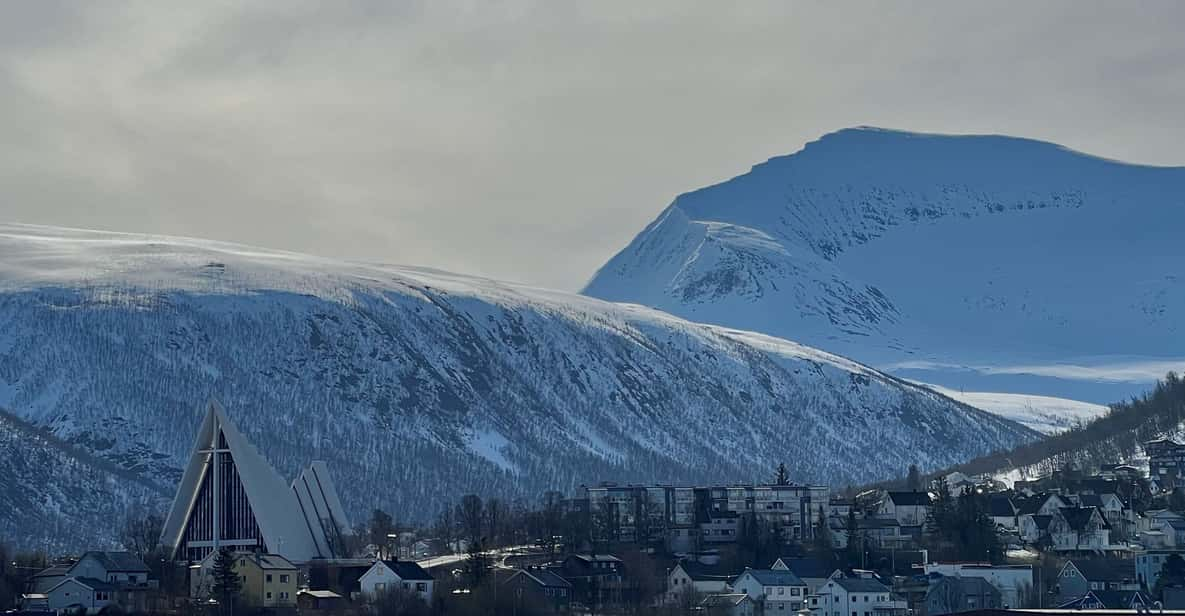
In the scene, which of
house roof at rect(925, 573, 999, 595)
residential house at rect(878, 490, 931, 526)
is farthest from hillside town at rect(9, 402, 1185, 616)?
residential house at rect(878, 490, 931, 526)

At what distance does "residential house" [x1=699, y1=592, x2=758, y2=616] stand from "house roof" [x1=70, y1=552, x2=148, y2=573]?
25.9 m

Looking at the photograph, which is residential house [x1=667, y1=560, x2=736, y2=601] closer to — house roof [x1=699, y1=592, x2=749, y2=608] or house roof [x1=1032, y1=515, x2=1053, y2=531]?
house roof [x1=699, y1=592, x2=749, y2=608]

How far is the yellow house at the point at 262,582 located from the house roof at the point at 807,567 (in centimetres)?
2485

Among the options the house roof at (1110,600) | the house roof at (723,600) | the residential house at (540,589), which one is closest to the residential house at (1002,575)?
the house roof at (1110,600)

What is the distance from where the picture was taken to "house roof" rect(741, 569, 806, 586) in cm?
12700

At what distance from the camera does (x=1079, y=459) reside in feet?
637

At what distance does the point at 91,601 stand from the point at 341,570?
15323 mm

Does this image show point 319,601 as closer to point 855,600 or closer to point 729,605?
point 729,605

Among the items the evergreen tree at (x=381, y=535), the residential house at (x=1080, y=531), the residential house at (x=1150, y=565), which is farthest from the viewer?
the evergreen tree at (x=381, y=535)

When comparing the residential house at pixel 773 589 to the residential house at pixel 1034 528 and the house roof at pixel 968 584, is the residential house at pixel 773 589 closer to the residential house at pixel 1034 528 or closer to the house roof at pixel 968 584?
the house roof at pixel 968 584

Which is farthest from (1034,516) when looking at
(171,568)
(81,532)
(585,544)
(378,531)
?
(81,532)

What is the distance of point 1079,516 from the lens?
14525 cm

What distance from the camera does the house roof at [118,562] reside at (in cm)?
12225

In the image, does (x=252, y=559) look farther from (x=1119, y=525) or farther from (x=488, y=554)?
(x=1119, y=525)
